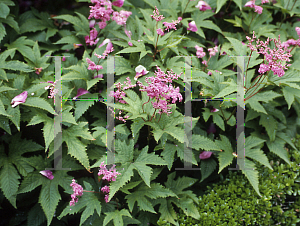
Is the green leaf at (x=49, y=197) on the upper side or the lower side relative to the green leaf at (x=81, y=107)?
lower

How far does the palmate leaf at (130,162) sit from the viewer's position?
2.20 meters

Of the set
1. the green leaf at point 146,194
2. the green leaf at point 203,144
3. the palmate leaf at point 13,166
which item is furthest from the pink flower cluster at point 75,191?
the green leaf at point 203,144

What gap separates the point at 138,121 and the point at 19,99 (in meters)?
1.10

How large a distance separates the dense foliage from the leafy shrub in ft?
0.05

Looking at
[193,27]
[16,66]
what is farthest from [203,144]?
[16,66]

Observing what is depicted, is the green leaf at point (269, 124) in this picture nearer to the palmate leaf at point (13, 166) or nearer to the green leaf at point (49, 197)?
the green leaf at point (49, 197)

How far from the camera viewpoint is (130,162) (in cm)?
238

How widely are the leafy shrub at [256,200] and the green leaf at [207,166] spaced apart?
0.16m

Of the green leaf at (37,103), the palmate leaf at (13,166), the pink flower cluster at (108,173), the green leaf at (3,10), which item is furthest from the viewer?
the green leaf at (3,10)

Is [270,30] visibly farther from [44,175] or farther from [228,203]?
[44,175]

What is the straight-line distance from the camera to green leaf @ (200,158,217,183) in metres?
2.83

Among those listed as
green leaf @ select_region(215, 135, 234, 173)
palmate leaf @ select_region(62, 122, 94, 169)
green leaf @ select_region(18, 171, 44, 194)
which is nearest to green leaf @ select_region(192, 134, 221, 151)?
green leaf @ select_region(215, 135, 234, 173)

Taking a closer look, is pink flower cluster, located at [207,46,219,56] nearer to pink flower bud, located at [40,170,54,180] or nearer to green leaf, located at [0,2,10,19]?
pink flower bud, located at [40,170,54,180]

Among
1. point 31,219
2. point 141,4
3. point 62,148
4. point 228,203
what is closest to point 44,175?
point 62,148
